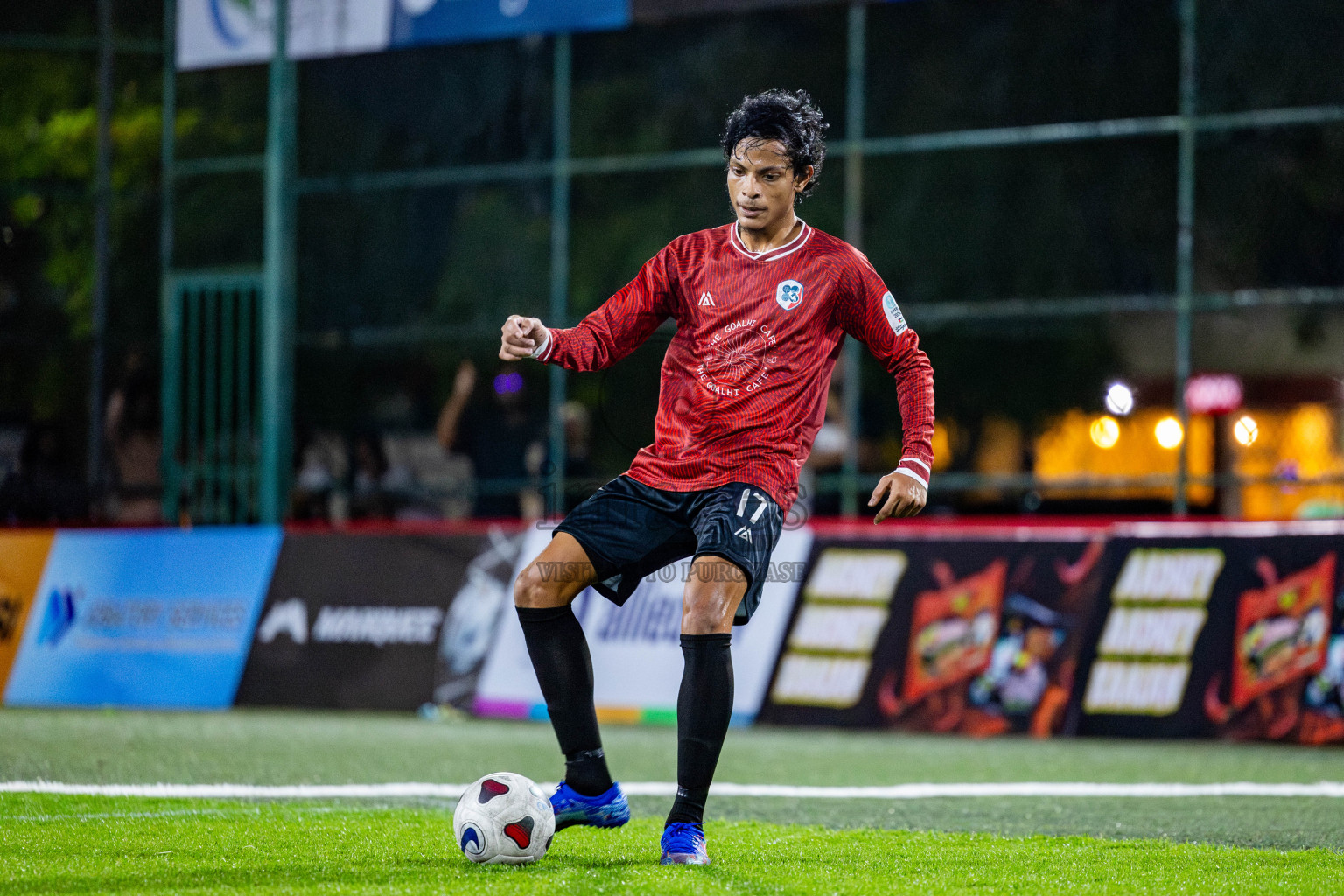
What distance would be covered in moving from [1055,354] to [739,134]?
8.68 m

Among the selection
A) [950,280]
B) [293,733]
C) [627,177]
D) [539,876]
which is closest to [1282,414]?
[950,280]

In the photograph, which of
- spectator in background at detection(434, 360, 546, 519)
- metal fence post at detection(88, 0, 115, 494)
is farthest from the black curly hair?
metal fence post at detection(88, 0, 115, 494)

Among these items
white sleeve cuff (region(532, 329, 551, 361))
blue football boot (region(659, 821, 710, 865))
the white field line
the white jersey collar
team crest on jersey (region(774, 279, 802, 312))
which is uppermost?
the white jersey collar

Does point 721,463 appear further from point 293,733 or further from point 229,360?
point 229,360

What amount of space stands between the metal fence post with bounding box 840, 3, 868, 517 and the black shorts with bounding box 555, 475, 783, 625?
8098mm

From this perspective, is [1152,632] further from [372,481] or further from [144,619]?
[372,481]

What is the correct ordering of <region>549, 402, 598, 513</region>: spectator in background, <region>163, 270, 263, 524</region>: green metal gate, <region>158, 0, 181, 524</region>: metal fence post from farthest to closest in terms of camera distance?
<region>158, 0, 181, 524</region>: metal fence post
<region>163, 270, 263, 524</region>: green metal gate
<region>549, 402, 598, 513</region>: spectator in background

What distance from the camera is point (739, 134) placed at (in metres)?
5.36

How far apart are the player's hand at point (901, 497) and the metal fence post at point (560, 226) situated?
8896 mm

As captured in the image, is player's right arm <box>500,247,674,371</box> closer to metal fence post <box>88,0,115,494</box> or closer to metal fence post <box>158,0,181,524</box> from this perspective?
metal fence post <box>158,0,181,524</box>

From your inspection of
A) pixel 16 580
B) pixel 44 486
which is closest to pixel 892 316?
pixel 16 580

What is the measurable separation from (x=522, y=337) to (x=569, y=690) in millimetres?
1046

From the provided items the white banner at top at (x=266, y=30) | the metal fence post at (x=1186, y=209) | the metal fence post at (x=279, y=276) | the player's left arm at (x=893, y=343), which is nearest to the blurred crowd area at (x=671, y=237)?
the metal fence post at (x=1186, y=209)

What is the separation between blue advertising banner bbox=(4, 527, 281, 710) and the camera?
11.8m
